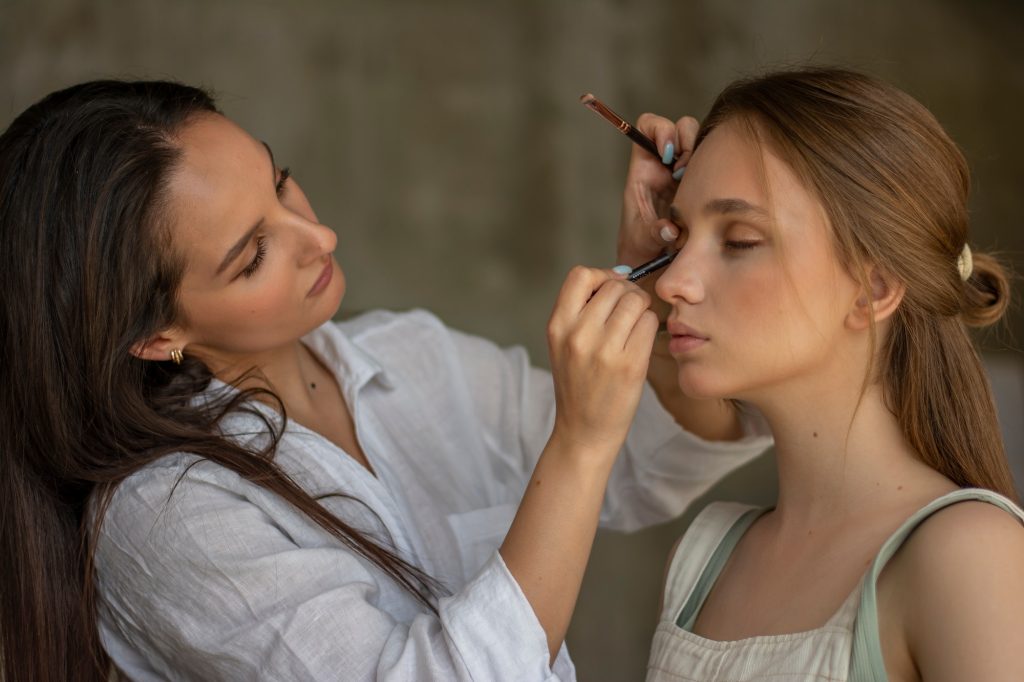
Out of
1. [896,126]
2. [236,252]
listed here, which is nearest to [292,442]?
[236,252]

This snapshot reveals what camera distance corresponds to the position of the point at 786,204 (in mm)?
1388

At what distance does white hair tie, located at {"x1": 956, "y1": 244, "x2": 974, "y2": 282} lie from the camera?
144cm

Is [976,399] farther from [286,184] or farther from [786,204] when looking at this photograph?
[286,184]

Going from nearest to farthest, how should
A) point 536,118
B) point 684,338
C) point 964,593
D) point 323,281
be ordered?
point 964,593
point 684,338
point 323,281
point 536,118

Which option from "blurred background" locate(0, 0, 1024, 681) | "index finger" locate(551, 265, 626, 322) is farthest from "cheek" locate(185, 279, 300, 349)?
"blurred background" locate(0, 0, 1024, 681)

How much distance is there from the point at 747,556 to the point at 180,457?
31.0 inches

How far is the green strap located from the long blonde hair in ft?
0.99

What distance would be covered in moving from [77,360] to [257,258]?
28 centimetres

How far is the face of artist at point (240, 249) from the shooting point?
1556 mm

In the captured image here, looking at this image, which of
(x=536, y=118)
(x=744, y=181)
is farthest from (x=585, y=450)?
(x=536, y=118)

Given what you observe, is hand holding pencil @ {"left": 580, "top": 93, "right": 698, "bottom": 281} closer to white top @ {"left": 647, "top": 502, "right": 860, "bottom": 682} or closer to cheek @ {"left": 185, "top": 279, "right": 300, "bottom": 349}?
white top @ {"left": 647, "top": 502, "right": 860, "bottom": 682}

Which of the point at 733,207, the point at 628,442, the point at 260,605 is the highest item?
the point at 733,207

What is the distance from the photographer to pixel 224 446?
156 cm

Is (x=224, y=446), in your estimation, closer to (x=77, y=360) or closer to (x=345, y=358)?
(x=77, y=360)
